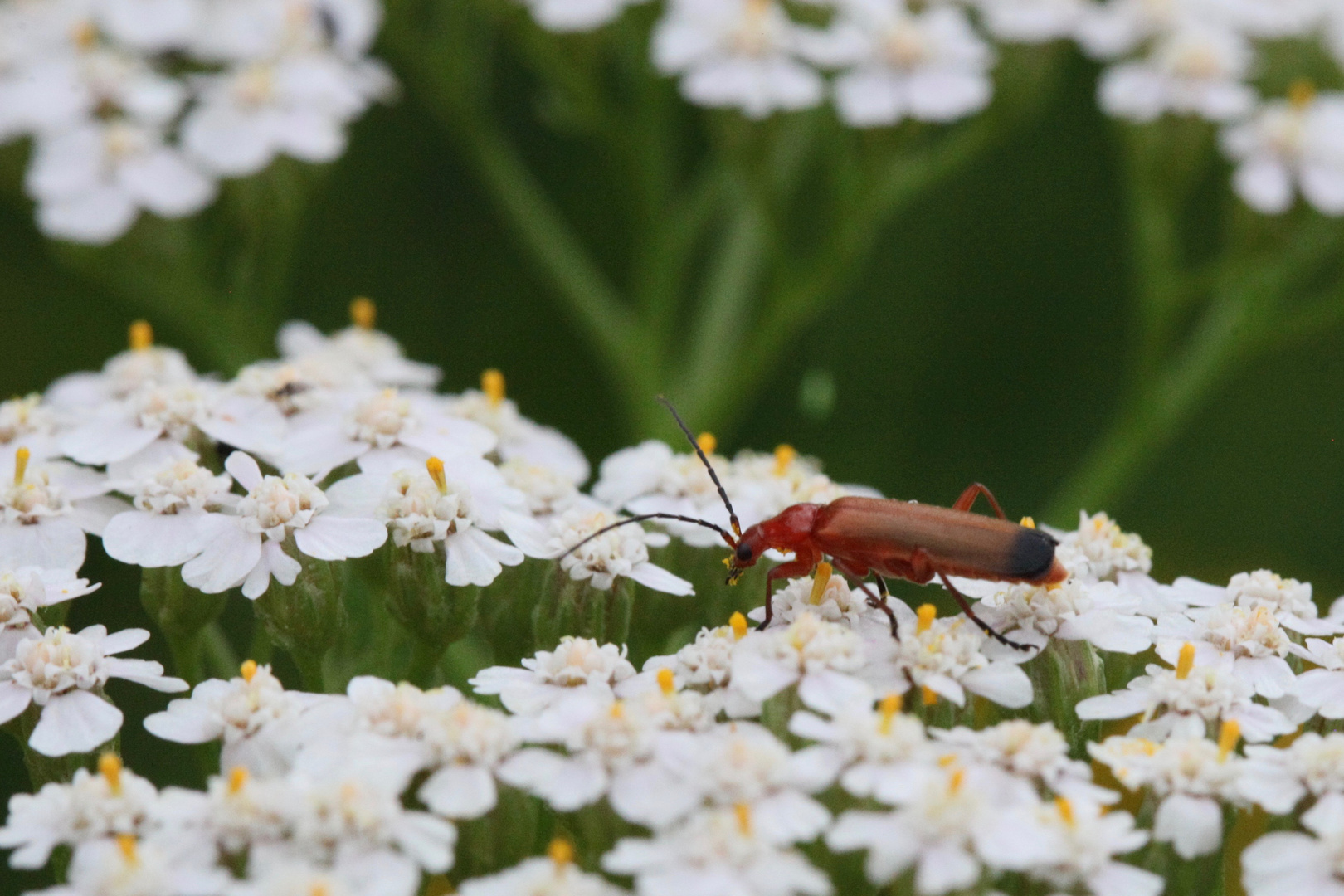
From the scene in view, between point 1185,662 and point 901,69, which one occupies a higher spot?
point 901,69

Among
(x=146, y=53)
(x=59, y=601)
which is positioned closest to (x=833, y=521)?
(x=59, y=601)

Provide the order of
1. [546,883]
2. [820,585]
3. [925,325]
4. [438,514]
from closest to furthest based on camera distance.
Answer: [546,883] → [820,585] → [438,514] → [925,325]

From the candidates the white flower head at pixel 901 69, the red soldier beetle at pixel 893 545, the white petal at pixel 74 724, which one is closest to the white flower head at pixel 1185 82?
the white flower head at pixel 901 69

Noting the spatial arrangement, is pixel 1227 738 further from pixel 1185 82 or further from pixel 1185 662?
pixel 1185 82

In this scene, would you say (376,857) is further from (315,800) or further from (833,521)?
(833,521)

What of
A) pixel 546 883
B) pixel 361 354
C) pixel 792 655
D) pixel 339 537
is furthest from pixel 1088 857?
pixel 361 354

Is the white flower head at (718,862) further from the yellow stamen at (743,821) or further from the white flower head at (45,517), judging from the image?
the white flower head at (45,517)
